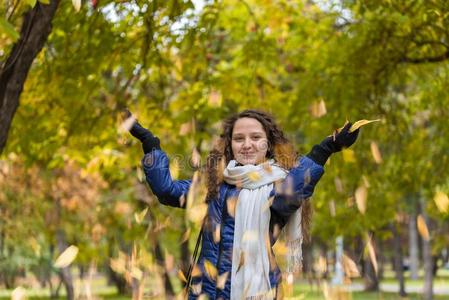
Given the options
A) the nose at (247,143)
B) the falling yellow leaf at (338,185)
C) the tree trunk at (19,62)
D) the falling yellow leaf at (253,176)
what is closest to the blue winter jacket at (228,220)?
the falling yellow leaf at (253,176)

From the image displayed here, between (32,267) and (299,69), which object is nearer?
(299,69)

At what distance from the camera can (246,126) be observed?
394 centimetres

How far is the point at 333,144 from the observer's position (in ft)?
12.0

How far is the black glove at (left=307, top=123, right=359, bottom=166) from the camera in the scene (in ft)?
11.9

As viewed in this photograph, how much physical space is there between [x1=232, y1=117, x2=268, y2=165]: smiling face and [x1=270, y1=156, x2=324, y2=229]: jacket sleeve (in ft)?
0.91

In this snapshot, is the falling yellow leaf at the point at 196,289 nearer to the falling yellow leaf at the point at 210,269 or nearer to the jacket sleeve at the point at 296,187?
the falling yellow leaf at the point at 210,269

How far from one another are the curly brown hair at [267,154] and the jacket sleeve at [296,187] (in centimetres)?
22

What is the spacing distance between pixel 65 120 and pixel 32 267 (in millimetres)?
25877

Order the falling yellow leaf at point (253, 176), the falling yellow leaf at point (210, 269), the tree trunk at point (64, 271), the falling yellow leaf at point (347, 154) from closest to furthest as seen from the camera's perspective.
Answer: the falling yellow leaf at point (210, 269)
the falling yellow leaf at point (253, 176)
the falling yellow leaf at point (347, 154)
the tree trunk at point (64, 271)

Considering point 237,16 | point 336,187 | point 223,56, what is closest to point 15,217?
point 223,56

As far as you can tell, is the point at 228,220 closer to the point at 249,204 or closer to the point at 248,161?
the point at 249,204

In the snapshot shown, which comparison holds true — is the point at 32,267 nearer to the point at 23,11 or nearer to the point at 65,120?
the point at 65,120

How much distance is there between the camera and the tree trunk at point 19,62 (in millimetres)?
5887

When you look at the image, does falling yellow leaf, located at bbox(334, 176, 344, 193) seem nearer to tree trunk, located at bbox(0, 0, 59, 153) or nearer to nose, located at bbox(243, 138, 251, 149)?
tree trunk, located at bbox(0, 0, 59, 153)
